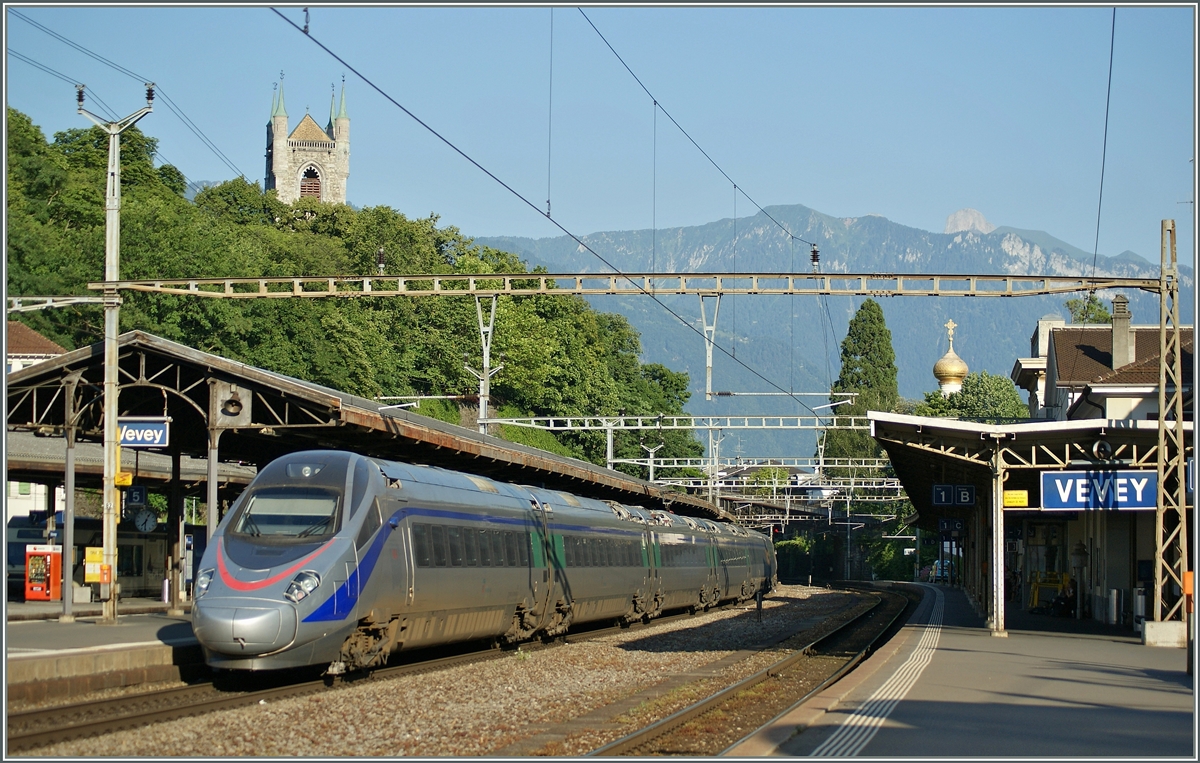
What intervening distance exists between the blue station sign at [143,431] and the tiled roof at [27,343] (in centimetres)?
3259

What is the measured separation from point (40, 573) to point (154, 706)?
20771mm

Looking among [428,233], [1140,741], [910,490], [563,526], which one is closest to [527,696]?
[1140,741]

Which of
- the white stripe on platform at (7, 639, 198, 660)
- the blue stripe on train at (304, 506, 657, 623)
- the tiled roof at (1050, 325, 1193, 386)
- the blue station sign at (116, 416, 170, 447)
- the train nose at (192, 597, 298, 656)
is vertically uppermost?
the tiled roof at (1050, 325, 1193, 386)

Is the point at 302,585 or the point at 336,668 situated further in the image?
the point at 336,668

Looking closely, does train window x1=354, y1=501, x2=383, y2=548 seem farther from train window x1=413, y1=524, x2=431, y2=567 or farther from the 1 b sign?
the 1 b sign

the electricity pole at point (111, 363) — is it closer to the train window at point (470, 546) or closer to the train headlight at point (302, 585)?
the train window at point (470, 546)

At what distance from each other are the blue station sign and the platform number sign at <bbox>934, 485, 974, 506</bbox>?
20828mm

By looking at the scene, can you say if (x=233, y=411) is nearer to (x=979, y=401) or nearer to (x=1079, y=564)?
(x=1079, y=564)

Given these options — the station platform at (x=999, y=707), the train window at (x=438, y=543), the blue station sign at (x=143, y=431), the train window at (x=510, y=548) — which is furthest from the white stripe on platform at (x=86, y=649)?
the station platform at (x=999, y=707)

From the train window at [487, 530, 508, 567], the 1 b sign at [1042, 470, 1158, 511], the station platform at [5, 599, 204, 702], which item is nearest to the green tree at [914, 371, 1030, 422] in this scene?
the 1 b sign at [1042, 470, 1158, 511]

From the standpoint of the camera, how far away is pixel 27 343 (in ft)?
189

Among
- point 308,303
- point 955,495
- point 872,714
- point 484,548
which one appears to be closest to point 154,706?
point 872,714

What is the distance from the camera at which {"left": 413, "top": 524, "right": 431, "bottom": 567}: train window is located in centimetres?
1956

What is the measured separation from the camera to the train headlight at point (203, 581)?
16969 millimetres
